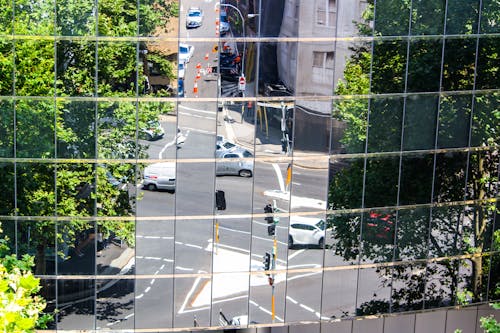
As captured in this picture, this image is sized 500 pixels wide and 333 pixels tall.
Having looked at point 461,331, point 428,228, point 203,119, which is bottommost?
point 461,331

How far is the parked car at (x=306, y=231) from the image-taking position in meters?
41.2

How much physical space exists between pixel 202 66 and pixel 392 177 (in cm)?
809

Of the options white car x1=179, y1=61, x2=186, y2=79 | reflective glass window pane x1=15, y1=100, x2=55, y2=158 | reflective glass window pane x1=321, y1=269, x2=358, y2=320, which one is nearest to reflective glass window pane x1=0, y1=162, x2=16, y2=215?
reflective glass window pane x1=15, y1=100, x2=55, y2=158

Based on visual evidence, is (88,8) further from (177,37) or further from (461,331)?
(461,331)

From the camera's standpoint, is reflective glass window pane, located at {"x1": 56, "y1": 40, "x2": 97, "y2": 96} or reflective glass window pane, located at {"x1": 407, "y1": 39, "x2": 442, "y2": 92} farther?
reflective glass window pane, located at {"x1": 407, "y1": 39, "x2": 442, "y2": 92}

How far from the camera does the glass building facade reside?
128 ft

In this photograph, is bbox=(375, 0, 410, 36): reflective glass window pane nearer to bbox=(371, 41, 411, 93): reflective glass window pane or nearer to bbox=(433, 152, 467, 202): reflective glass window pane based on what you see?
bbox=(371, 41, 411, 93): reflective glass window pane

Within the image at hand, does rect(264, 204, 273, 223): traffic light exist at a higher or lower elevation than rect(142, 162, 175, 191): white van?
lower

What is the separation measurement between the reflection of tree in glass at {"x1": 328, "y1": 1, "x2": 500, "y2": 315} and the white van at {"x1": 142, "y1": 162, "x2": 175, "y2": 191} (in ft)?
18.7

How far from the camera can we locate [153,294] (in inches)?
1613

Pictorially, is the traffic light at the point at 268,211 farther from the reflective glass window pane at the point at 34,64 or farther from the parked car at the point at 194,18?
Answer: the reflective glass window pane at the point at 34,64

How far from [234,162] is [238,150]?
1.42 feet

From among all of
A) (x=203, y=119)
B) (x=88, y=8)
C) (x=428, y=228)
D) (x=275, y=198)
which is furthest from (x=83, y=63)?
(x=428, y=228)

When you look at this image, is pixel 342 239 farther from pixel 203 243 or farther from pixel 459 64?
pixel 459 64
